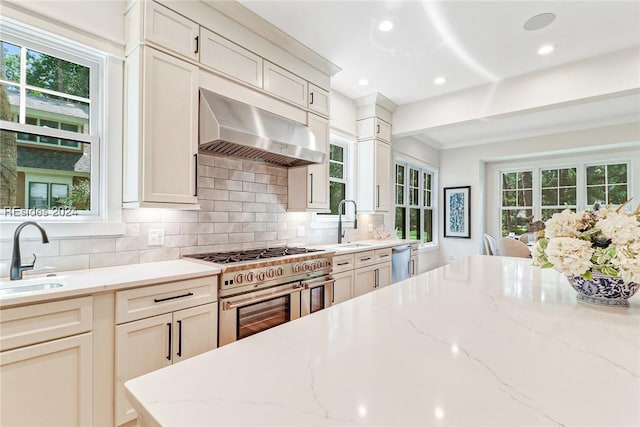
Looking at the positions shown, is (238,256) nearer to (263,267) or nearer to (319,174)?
(263,267)

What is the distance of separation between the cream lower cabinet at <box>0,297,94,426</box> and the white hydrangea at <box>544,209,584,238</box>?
2.12 m

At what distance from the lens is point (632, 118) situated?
4.78 meters

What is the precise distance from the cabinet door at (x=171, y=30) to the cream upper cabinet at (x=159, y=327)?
1613 millimetres

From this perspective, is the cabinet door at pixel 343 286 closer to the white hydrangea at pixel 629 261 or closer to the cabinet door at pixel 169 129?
the cabinet door at pixel 169 129

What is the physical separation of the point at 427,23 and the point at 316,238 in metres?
2.44

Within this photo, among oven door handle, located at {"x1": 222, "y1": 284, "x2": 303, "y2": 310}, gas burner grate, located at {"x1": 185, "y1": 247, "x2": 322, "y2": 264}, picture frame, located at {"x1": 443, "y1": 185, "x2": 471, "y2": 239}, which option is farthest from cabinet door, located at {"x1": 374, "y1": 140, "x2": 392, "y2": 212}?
picture frame, located at {"x1": 443, "y1": 185, "x2": 471, "y2": 239}

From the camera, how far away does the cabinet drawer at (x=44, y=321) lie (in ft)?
4.35

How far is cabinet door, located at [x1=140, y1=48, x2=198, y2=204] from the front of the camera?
6.74ft

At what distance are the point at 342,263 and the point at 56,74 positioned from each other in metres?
2.68

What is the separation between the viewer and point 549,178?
608 cm

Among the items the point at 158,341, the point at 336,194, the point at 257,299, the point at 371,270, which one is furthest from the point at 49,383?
the point at 336,194

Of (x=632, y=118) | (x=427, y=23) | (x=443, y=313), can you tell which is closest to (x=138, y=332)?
(x=443, y=313)

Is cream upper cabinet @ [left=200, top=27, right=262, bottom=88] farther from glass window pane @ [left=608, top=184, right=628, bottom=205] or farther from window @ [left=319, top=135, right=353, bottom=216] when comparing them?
glass window pane @ [left=608, top=184, right=628, bottom=205]

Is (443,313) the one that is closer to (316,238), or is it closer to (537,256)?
(537,256)
